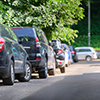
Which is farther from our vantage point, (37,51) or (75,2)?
(75,2)

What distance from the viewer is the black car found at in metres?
9.64

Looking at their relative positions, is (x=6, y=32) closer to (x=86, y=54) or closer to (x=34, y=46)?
(x=34, y=46)

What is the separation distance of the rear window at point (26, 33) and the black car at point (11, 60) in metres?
1.11

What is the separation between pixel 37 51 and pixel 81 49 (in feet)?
83.4

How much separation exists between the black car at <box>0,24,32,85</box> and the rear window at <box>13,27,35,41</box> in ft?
3.66

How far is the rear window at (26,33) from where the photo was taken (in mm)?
12828

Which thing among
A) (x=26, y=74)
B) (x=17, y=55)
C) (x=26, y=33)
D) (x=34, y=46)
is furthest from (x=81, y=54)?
(x=17, y=55)

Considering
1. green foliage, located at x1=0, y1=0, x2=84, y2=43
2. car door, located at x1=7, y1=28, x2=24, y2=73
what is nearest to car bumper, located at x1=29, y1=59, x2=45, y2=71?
car door, located at x1=7, y1=28, x2=24, y2=73

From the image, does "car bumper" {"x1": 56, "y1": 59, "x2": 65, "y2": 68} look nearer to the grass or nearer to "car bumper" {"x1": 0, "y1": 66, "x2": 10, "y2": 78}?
"car bumper" {"x1": 0, "y1": 66, "x2": 10, "y2": 78}

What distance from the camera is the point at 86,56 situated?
37469mm

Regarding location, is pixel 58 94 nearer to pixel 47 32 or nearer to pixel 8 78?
pixel 8 78

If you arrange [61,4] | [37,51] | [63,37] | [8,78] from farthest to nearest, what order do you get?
[63,37]
[61,4]
[37,51]
[8,78]

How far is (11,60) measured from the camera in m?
10.1

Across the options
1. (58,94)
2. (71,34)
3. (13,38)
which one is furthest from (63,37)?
(58,94)
